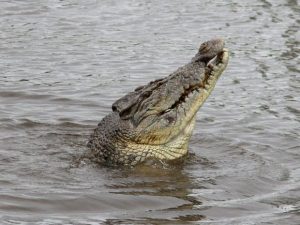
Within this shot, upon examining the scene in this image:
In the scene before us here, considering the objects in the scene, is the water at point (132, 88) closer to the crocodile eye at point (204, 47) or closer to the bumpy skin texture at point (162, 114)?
the bumpy skin texture at point (162, 114)

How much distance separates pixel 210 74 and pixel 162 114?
54 centimetres

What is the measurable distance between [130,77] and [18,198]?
4.44 metres

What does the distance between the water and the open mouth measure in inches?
27.2

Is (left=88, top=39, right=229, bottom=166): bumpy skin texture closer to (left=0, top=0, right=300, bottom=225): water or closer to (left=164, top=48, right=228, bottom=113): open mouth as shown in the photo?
(left=164, top=48, right=228, bottom=113): open mouth

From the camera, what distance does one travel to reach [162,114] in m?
8.38

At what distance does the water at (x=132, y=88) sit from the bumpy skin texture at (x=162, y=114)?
0.19 meters

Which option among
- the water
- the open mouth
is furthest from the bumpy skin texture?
the water

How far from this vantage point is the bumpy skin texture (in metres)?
8.34

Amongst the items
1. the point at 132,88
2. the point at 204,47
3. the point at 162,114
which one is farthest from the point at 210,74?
the point at 132,88

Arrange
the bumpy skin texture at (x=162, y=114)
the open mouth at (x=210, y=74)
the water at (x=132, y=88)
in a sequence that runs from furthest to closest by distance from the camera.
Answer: the bumpy skin texture at (x=162, y=114), the open mouth at (x=210, y=74), the water at (x=132, y=88)

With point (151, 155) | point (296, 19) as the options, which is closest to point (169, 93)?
point (151, 155)

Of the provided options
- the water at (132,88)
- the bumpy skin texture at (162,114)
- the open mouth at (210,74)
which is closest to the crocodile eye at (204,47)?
the bumpy skin texture at (162,114)

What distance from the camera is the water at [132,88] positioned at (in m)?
7.41

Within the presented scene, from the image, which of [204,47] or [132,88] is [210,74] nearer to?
[204,47]
